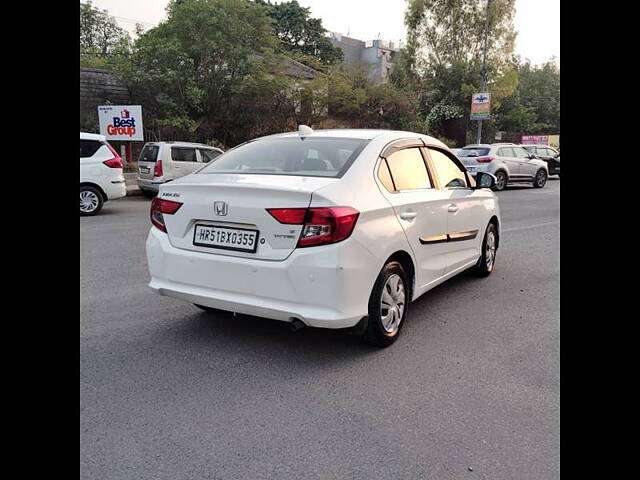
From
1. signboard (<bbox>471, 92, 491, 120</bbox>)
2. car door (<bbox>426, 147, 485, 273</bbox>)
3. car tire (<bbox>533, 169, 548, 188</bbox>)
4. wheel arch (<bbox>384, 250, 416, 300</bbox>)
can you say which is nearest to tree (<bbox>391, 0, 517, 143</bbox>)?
signboard (<bbox>471, 92, 491, 120</bbox>)

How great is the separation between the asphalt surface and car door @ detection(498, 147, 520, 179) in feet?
Answer: 47.4

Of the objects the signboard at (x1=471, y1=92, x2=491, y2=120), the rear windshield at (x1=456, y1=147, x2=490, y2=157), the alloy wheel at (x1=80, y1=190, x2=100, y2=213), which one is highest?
the signboard at (x1=471, y1=92, x2=491, y2=120)

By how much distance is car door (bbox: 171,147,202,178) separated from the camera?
14.2 metres

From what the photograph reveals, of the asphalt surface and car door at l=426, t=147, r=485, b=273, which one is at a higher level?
car door at l=426, t=147, r=485, b=273

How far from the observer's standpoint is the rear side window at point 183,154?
46.6 ft

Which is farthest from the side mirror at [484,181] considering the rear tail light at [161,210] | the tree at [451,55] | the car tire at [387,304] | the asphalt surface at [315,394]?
the tree at [451,55]

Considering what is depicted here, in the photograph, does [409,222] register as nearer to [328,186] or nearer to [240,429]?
[328,186]

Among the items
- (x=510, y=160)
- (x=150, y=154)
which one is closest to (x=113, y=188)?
(x=150, y=154)

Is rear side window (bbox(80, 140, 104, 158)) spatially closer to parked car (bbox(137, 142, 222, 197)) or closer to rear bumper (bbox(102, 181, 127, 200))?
rear bumper (bbox(102, 181, 127, 200))

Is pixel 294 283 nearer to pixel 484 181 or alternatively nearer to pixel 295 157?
pixel 295 157
